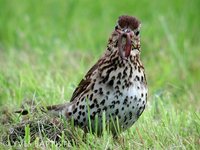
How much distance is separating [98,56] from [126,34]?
331cm

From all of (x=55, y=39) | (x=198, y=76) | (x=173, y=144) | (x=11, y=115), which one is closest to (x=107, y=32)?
(x=55, y=39)

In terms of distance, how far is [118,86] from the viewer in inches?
266

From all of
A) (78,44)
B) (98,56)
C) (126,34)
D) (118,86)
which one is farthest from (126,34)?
(78,44)

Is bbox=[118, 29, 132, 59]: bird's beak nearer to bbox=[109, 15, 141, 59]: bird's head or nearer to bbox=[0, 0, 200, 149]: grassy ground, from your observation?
bbox=[109, 15, 141, 59]: bird's head

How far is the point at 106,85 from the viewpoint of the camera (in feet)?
22.3

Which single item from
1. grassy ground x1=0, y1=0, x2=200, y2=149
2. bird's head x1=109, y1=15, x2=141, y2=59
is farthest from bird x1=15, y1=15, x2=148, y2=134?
grassy ground x1=0, y1=0, x2=200, y2=149

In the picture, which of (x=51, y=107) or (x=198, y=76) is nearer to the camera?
(x=51, y=107)

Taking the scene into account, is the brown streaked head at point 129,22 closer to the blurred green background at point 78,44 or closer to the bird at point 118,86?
the bird at point 118,86

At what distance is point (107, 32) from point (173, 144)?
5457 mm

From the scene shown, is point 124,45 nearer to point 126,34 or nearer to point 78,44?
point 126,34

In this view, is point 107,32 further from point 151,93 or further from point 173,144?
point 173,144

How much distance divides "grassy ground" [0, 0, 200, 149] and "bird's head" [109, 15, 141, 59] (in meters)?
0.63

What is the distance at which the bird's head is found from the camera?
6.77 m

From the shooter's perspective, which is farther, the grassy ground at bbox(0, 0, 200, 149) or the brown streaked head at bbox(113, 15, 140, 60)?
the grassy ground at bbox(0, 0, 200, 149)
